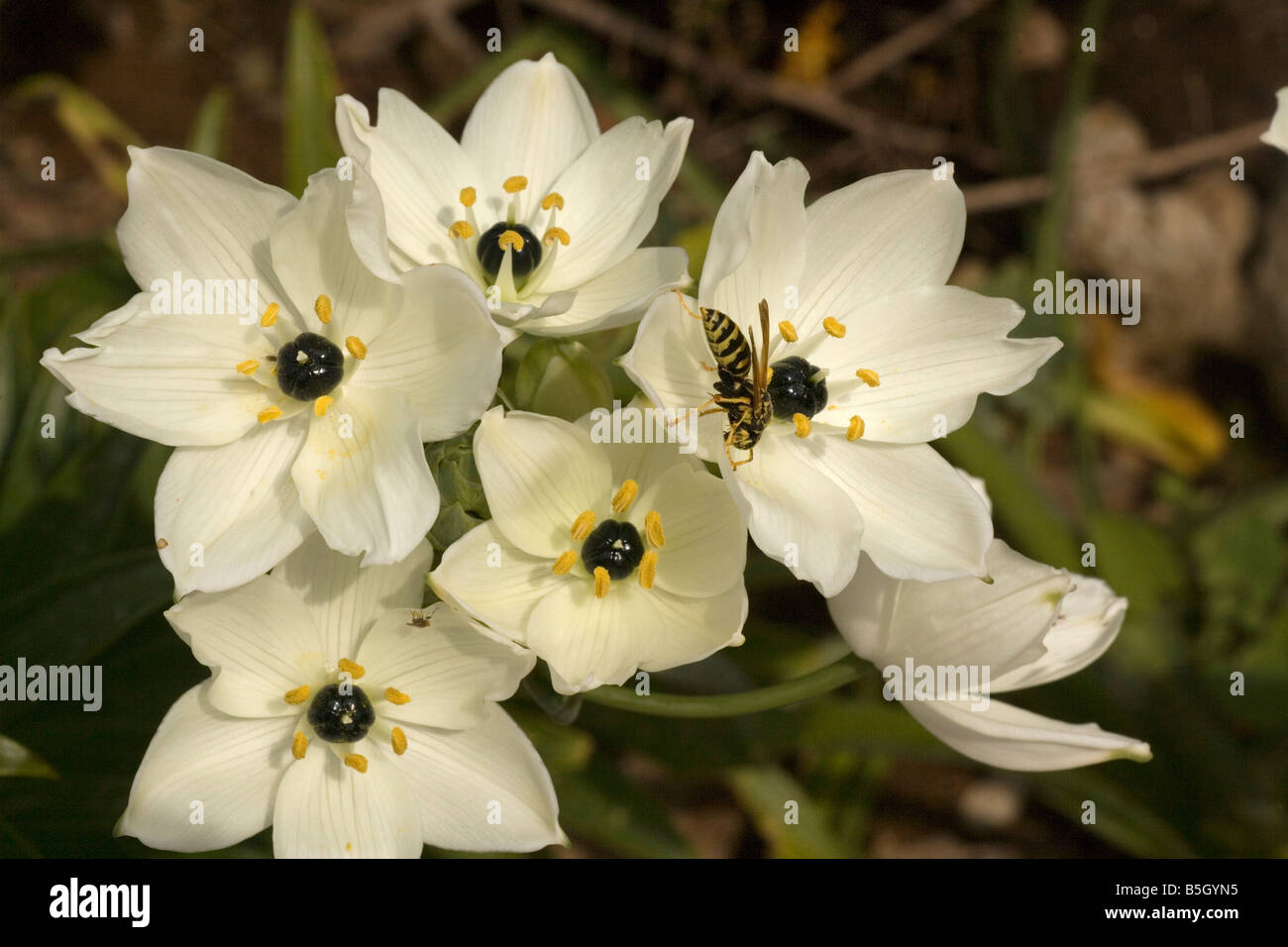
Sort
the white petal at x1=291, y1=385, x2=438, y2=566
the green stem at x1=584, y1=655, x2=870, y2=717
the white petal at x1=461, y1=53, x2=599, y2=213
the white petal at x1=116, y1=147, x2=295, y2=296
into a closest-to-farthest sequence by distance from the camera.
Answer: the white petal at x1=291, y1=385, x2=438, y2=566, the white petal at x1=116, y1=147, x2=295, y2=296, the green stem at x1=584, y1=655, x2=870, y2=717, the white petal at x1=461, y1=53, x2=599, y2=213

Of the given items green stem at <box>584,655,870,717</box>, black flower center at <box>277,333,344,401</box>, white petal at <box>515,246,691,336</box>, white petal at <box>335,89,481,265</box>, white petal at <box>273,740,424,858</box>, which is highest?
white petal at <box>335,89,481,265</box>

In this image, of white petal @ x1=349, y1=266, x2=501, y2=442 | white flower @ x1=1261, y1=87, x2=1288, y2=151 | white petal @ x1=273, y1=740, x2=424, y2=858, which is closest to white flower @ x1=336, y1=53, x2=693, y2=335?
white petal @ x1=349, y1=266, x2=501, y2=442

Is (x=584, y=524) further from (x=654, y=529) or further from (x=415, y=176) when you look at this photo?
(x=415, y=176)

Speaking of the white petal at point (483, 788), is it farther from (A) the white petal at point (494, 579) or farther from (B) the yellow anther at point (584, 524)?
(B) the yellow anther at point (584, 524)

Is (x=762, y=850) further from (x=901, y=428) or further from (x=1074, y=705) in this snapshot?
(x=901, y=428)

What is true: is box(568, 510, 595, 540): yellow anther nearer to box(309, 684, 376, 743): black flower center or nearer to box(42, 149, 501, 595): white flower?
box(42, 149, 501, 595): white flower

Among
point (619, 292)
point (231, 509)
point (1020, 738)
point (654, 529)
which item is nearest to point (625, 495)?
point (654, 529)

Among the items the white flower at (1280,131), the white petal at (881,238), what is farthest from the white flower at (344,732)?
the white flower at (1280,131)

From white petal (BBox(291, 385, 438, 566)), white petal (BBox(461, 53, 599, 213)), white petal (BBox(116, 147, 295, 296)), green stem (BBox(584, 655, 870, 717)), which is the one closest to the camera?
white petal (BBox(291, 385, 438, 566))
